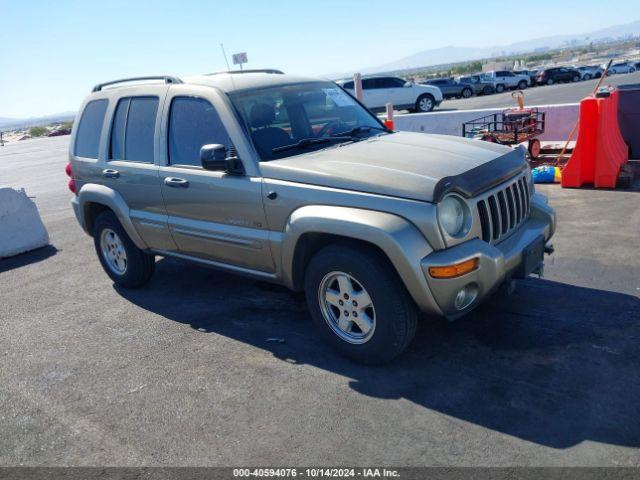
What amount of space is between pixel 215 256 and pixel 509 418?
8.71ft

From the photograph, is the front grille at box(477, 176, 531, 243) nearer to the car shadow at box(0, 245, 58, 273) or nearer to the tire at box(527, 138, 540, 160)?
the tire at box(527, 138, 540, 160)

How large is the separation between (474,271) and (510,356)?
777 millimetres

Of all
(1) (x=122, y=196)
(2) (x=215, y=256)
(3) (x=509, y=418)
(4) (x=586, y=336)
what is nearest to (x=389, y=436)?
(3) (x=509, y=418)

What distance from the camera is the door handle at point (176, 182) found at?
4.80 metres

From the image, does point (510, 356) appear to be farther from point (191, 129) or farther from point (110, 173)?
point (110, 173)

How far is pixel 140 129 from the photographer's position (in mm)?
5352

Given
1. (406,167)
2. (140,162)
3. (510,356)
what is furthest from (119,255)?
(510,356)

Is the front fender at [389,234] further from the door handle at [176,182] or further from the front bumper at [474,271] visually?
the door handle at [176,182]

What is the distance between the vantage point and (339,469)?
9.99 feet

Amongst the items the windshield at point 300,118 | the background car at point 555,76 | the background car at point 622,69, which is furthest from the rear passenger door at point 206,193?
the background car at point 622,69

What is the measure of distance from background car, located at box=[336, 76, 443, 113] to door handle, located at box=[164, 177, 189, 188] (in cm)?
2495

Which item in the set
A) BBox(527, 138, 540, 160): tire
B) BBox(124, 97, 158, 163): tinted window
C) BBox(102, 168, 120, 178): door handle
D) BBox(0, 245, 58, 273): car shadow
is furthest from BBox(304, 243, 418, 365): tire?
BBox(527, 138, 540, 160): tire

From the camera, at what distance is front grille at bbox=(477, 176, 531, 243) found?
3881 mm

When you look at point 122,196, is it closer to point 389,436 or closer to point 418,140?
point 418,140
